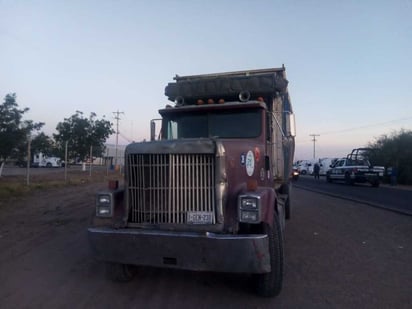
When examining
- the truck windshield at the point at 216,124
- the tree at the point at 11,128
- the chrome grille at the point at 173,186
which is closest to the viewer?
the chrome grille at the point at 173,186

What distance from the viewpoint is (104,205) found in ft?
16.0

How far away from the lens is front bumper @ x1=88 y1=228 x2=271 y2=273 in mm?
4129

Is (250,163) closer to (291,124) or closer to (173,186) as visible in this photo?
(173,186)

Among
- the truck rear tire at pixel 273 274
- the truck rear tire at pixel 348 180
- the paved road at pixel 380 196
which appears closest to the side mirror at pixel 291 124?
the truck rear tire at pixel 273 274

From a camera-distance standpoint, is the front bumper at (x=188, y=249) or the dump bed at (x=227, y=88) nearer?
the front bumper at (x=188, y=249)

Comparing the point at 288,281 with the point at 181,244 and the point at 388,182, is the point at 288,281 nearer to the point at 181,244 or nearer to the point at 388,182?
the point at 181,244

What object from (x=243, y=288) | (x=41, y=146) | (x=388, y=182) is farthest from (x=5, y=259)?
(x=388, y=182)

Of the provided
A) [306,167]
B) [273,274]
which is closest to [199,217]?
[273,274]

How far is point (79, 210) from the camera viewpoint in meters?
11.9

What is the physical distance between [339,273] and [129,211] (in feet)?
10.7

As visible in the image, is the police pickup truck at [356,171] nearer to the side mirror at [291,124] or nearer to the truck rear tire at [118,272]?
the side mirror at [291,124]

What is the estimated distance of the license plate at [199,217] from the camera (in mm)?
4489

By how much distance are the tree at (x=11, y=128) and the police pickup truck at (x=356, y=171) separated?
798 inches

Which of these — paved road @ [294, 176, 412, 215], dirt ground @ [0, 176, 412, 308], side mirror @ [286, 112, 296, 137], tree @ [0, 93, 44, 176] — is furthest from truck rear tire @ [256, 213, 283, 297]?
Answer: tree @ [0, 93, 44, 176]
